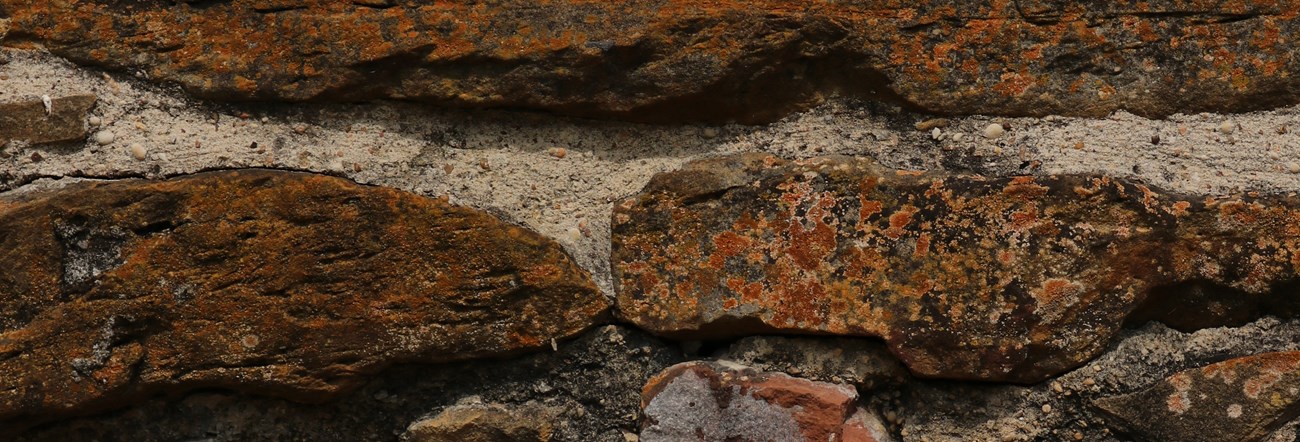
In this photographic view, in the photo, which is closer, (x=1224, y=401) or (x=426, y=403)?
(x=1224, y=401)

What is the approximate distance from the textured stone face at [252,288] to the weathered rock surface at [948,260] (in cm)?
14

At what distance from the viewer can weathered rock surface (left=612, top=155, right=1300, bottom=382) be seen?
1307 mm

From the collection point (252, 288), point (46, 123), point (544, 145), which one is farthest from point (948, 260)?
point (46, 123)

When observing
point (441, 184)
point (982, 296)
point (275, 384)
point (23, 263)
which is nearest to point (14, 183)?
point (23, 263)

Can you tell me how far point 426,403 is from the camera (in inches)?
55.8

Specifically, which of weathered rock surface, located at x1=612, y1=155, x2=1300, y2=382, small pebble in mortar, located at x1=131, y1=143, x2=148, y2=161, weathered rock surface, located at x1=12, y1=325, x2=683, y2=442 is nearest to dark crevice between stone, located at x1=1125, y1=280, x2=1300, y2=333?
weathered rock surface, located at x1=612, y1=155, x2=1300, y2=382

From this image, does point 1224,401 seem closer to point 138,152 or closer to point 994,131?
point 994,131

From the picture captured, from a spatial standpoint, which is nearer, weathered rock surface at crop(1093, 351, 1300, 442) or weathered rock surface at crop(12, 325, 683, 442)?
weathered rock surface at crop(1093, 351, 1300, 442)

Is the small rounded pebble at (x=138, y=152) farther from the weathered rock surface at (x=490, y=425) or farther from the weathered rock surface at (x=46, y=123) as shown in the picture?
the weathered rock surface at (x=490, y=425)

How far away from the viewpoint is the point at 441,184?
1405 millimetres

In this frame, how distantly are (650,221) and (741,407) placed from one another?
221 mm

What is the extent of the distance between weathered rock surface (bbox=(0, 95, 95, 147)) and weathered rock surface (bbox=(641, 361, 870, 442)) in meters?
0.69

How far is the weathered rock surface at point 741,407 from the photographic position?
1.34 meters

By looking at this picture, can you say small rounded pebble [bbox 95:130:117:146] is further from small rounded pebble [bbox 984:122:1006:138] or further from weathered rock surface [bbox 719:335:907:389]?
small rounded pebble [bbox 984:122:1006:138]
